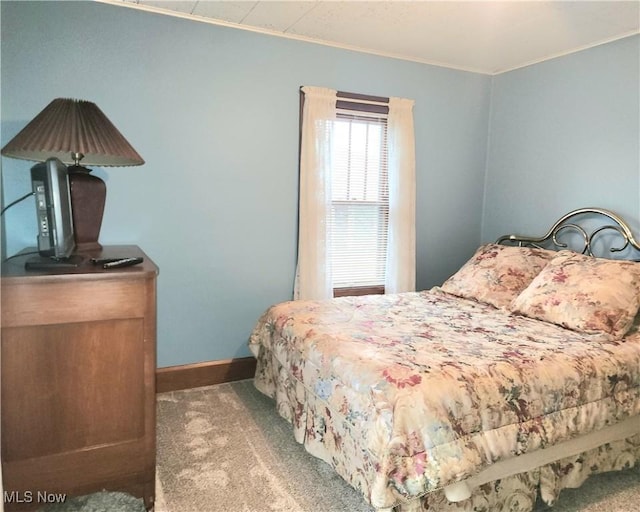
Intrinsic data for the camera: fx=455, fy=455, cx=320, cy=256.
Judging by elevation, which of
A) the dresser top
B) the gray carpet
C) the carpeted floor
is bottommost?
the carpeted floor

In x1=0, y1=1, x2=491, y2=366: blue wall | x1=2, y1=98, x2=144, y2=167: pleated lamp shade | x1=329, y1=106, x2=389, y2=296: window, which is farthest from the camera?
x1=329, y1=106, x2=389, y2=296: window

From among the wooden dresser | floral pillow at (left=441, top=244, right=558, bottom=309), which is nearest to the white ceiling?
floral pillow at (left=441, top=244, right=558, bottom=309)

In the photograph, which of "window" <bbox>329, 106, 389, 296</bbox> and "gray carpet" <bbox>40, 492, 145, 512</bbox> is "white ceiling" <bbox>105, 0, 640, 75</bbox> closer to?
"window" <bbox>329, 106, 389, 296</bbox>

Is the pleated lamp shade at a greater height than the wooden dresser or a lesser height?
greater

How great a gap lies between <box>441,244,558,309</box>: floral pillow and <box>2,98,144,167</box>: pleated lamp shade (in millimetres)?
2199

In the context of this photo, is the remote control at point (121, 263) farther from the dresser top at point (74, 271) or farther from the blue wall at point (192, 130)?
the blue wall at point (192, 130)

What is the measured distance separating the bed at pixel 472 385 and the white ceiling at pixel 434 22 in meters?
1.18

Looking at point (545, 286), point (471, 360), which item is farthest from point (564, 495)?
point (545, 286)

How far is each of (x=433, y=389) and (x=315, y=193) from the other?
1805 mm

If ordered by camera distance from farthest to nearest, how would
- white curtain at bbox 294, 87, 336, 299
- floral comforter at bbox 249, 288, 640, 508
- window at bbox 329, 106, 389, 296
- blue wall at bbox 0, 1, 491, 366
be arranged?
1. window at bbox 329, 106, 389, 296
2. white curtain at bbox 294, 87, 336, 299
3. blue wall at bbox 0, 1, 491, 366
4. floral comforter at bbox 249, 288, 640, 508

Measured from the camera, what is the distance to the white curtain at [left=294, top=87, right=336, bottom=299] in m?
3.08

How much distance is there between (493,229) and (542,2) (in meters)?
1.82

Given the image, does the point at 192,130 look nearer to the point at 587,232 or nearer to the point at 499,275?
the point at 499,275

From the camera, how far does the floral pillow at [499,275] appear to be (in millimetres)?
2871
